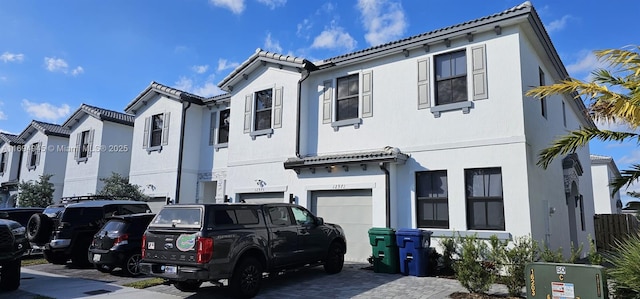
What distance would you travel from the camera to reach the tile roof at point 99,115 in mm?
22030

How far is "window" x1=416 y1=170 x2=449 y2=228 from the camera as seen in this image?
11375 mm

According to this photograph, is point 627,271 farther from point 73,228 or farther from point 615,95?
point 73,228

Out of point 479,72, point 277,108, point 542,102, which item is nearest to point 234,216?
point 277,108

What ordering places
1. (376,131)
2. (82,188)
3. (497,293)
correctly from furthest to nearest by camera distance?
(82,188) → (376,131) → (497,293)

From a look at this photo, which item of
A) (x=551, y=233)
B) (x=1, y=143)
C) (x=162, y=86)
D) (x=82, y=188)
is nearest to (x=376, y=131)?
(x=551, y=233)

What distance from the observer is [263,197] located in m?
15.0

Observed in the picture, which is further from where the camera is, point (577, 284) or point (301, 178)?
point (301, 178)

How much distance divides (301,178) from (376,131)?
2.94 metres

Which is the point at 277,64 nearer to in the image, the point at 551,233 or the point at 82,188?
the point at 551,233

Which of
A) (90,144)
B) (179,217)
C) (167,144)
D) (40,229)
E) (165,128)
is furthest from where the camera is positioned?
(90,144)

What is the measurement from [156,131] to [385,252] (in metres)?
13.4

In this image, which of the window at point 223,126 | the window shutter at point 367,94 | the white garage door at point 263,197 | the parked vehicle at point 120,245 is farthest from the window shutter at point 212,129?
the window shutter at point 367,94

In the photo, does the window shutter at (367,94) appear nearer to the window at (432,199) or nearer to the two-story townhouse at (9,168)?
the window at (432,199)

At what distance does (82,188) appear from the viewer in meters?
21.8
